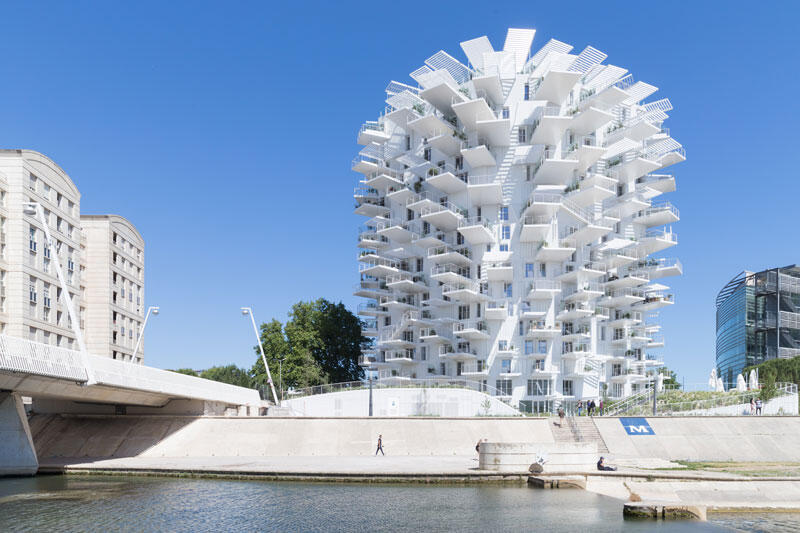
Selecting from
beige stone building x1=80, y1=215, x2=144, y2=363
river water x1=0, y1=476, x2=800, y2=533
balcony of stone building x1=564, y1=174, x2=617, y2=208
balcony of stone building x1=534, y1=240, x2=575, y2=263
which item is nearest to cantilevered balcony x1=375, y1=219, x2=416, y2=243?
balcony of stone building x1=534, y1=240, x2=575, y2=263

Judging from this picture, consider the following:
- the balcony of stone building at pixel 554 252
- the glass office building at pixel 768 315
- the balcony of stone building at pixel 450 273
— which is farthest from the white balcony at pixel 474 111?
the glass office building at pixel 768 315

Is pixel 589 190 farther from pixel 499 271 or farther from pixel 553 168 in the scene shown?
pixel 499 271

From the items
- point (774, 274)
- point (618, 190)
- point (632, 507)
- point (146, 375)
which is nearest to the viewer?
point (632, 507)

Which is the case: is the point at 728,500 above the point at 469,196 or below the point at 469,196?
below

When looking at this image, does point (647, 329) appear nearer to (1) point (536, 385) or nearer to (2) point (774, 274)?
(1) point (536, 385)

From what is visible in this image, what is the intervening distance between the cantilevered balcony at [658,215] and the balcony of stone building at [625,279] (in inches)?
263

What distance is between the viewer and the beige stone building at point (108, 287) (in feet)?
279

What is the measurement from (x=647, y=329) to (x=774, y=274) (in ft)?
106

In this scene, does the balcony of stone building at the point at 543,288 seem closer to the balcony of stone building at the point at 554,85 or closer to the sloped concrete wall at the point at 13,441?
the balcony of stone building at the point at 554,85

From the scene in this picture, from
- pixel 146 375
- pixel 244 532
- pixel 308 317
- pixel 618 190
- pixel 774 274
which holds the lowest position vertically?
pixel 244 532

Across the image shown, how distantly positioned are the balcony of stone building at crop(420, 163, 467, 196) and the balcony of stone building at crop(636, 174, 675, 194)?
923 inches

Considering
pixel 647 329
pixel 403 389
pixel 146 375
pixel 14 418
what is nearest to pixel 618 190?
pixel 647 329

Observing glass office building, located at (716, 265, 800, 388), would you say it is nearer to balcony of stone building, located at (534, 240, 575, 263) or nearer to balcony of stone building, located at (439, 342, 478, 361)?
balcony of stone building, located at (534, 240, 575, 263)

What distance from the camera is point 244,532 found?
25.2m
